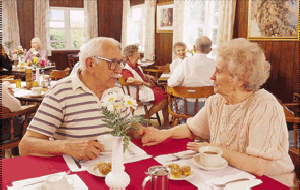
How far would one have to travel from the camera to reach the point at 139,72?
4.65 meters

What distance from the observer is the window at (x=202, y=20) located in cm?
666

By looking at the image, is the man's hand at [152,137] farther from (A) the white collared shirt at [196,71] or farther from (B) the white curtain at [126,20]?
(B) the white curtain at [126,20]

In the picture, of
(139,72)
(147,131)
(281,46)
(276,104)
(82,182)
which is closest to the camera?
(82,182)

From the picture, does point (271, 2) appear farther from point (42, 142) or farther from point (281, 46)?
point (42, 142)

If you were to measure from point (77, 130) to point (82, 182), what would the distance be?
2.15ft

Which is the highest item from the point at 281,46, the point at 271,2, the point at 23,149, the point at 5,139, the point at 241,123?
the point at 271,2

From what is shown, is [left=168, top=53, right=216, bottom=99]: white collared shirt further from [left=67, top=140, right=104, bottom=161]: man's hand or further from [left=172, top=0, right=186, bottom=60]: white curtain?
[left=172, top=0, right=186, bottom=60]: white curtain

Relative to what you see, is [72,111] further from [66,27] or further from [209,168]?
[66,27]

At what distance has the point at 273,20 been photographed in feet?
16.2

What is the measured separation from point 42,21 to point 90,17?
5.90 feet

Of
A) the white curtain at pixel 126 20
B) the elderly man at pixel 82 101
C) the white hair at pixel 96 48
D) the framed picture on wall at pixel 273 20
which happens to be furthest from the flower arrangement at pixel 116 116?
the white curtain at pixel 126 20

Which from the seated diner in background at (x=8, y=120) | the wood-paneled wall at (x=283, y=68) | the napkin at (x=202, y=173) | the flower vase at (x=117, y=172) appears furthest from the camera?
the wood-paneled wall at (x=283, y=68)

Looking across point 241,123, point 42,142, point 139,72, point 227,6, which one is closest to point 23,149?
point 42,142

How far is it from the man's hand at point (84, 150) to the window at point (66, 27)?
9909 mm
